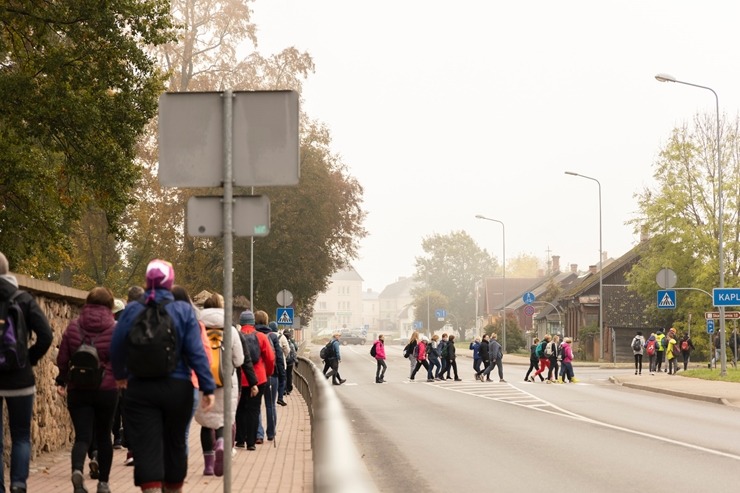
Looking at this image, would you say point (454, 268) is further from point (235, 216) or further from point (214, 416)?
point (235, 216)

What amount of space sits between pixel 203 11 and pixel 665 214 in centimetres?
2787

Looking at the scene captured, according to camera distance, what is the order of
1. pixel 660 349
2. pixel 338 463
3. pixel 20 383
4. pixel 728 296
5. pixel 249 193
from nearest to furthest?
pixel 338 463 → pixel 20 383 → pixel 728 296 → pixel 660 349 → pixel 249 193

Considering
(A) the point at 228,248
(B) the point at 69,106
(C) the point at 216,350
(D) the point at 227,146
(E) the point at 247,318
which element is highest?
(B) the point at 69,106

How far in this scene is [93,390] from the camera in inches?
378

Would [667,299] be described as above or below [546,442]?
above

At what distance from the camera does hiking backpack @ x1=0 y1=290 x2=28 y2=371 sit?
831 cm

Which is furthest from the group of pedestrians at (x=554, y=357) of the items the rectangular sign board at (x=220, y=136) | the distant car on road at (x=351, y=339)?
the distant car on road at (x=351, y=339)

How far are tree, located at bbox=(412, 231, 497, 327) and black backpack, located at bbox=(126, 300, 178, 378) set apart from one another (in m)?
158

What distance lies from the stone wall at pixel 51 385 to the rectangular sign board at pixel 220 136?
16.4ft

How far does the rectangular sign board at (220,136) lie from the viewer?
7465 mm

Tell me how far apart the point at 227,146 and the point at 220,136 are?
14cm

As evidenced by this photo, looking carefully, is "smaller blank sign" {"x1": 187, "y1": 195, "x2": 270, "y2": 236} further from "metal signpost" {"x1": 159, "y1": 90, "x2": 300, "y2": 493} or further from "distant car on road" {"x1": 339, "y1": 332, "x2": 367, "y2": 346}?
"distant car on road" {"x1": 339, "y1": 332, "x2": 367, "y2": 346}

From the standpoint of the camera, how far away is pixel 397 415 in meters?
23.0

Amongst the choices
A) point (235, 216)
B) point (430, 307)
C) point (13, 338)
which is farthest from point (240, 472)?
point (430, 307)
